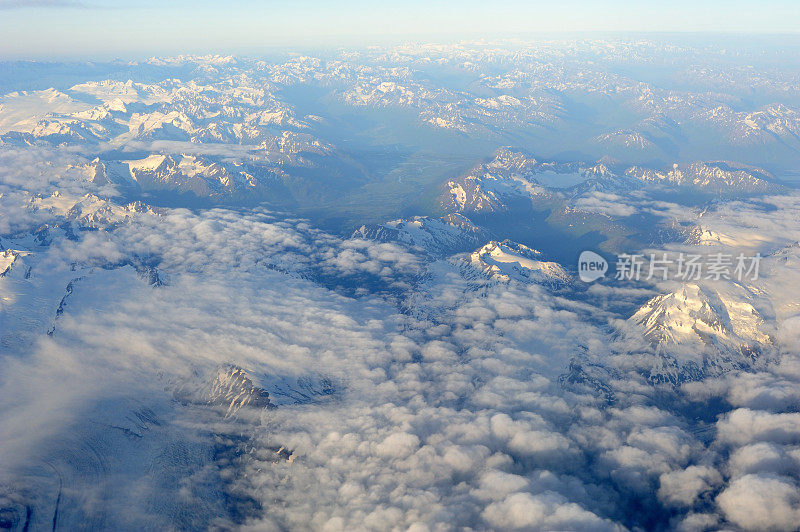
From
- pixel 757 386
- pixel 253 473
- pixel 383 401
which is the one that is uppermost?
pixel 757 386

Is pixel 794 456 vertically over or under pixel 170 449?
over

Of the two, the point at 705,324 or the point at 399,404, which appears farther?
the point at 705,324

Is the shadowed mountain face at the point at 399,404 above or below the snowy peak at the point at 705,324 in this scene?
below

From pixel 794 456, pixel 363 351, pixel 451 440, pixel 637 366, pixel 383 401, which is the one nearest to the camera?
pixel 794 456

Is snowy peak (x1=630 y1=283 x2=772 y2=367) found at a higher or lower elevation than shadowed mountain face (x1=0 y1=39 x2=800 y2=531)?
higher

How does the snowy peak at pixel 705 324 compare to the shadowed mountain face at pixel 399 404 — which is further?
the snowy peak at pixel 705 324

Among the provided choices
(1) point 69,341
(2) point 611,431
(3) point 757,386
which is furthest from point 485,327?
(1) point 69,341

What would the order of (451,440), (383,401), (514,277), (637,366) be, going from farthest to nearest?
1. (514,277)
2. (637,366)
3. (383,401)
4. (451,440)

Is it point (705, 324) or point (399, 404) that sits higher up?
point (705, 324)

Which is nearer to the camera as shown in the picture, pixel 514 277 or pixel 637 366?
pixel 637 366

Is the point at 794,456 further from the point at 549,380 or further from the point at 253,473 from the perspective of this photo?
the point at 253,473

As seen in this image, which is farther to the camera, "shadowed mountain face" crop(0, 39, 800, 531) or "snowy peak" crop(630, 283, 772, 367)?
"snowy peak" crop(630, 283, 772, 367)
